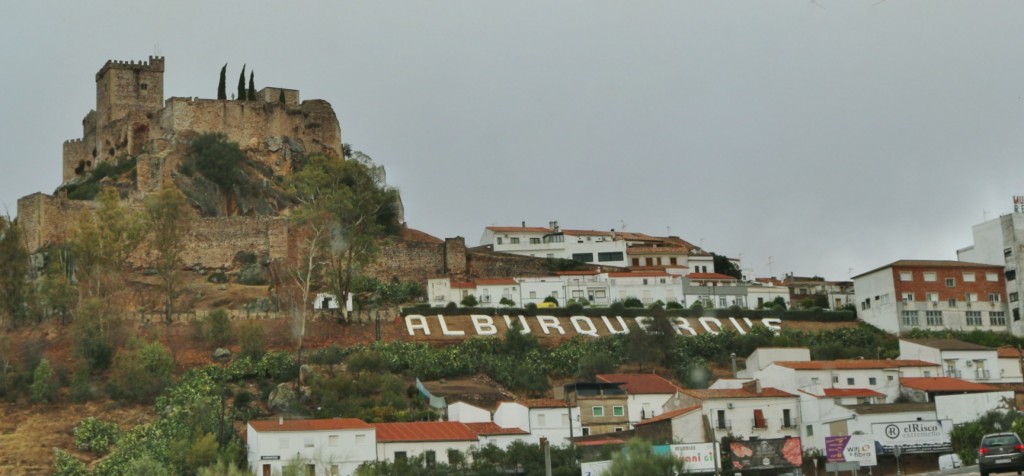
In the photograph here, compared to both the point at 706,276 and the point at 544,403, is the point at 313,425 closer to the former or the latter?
the point at 544,403

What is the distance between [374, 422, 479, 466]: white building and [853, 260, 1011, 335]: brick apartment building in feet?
119

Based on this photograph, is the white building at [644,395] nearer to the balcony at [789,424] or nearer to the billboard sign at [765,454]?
the balcony at [789,424]

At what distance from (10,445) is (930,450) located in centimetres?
3914

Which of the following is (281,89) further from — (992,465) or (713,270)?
(992,465)

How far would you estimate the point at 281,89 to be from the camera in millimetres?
117750

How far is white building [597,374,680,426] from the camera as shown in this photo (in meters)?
72.3

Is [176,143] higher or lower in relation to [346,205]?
higher

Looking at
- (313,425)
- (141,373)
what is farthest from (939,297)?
(141,373)

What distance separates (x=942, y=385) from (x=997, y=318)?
77.5 feet

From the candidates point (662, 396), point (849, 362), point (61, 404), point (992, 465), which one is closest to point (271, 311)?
point (61, 404)

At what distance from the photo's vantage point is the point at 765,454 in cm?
6288

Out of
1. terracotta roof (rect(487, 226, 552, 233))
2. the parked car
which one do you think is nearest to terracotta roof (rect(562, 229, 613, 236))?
terracotta roof (rect(487, 226, 552, 233))

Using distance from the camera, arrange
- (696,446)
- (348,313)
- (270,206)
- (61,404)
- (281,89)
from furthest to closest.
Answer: (281,89) < (270,206) < (348,313) < (61,404) < (696,446)

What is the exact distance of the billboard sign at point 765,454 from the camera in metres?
62.5
